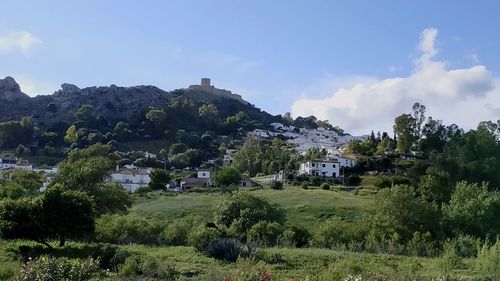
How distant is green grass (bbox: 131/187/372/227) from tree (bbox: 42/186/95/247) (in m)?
17.9

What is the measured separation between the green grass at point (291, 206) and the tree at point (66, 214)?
1792cm

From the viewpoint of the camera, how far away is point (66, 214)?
24.8 meters

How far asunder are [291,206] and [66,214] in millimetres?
27016

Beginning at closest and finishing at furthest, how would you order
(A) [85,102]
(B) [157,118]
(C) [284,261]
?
1. (C) [284,261]
2. (B) [157,118]
3. (A) [85,102]

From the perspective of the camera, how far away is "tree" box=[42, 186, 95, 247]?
24.2 metres

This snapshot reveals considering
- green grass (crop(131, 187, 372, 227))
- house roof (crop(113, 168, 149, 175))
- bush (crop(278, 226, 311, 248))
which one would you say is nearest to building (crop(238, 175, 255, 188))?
green grass (crop(131, 187, 372, 227))

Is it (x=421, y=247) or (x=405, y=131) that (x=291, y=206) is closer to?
(x=421, y=247)

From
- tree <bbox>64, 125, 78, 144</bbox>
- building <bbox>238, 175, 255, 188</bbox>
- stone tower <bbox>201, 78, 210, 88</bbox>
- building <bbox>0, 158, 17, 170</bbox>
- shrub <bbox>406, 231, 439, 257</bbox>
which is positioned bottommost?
shrub <bbox>406, 231, 439, 257</bbox>

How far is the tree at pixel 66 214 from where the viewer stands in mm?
24188

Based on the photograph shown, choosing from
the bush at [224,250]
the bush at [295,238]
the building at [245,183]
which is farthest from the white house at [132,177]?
the bush at [224,250]

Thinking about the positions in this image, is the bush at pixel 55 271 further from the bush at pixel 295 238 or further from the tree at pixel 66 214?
the bush at pixel 295 238

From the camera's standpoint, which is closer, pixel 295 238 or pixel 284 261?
pixel 284 261

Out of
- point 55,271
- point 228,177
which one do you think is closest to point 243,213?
point 55,271

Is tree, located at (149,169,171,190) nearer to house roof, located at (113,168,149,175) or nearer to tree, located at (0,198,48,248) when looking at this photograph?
house roof, located at (113,168,149,175)
